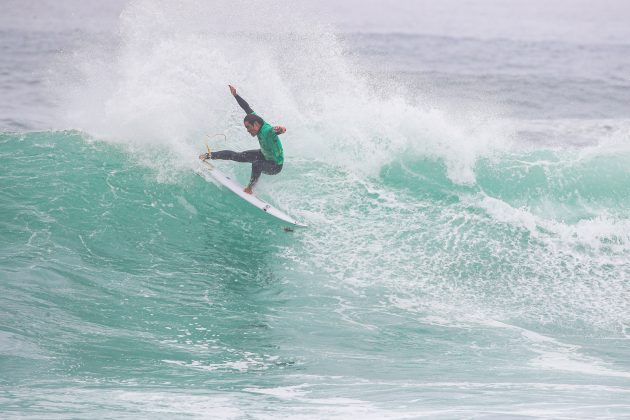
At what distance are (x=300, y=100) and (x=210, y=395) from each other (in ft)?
32.7

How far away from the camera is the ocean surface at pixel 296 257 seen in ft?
26.8

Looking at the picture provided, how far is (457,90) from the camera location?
25000mm

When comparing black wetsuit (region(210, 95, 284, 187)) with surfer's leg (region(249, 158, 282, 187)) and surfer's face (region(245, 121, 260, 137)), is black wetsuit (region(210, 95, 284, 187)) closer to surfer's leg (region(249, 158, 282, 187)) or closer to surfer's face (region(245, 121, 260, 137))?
surfer's leg (region(249, 158, 282, 187))

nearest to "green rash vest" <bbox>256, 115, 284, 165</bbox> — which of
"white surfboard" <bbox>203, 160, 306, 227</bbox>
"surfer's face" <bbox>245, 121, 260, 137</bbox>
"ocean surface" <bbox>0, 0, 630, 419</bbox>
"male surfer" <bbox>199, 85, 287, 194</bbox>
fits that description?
"male surfer" <bbox>199, 85, 287, 194</bbox>

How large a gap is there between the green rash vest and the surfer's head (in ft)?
0.36

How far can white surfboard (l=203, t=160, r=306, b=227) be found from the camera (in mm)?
12016

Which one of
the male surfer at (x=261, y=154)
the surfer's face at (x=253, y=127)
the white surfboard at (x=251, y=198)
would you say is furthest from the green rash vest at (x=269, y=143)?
the white surfboard at (x=251, y=198)

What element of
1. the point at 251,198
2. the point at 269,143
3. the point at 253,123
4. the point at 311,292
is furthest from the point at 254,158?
the point at 311,292

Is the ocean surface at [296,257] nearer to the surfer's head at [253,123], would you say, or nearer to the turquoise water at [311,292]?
the turquoise water at [311,292]

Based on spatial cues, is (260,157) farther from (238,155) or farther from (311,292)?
(311,292)

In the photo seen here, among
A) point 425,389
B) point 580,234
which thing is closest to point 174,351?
point 425,389

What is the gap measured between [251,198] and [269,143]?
1098 millimetres

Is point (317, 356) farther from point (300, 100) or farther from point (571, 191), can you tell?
point (300, 100)

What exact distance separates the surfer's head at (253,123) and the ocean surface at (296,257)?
1.75 meters
